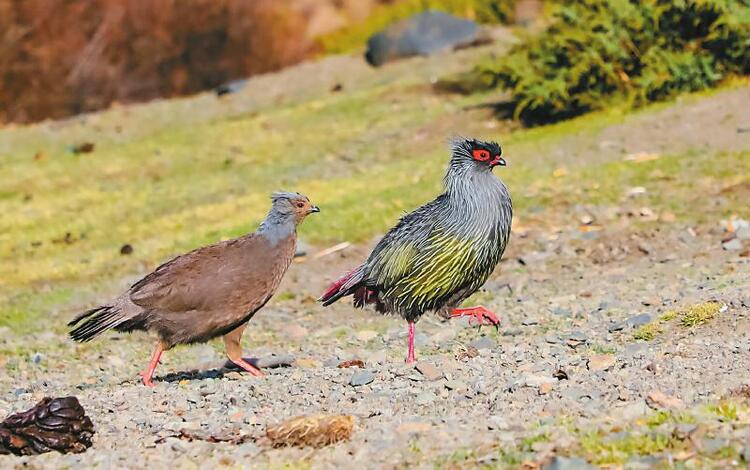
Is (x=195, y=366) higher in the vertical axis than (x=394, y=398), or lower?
lower

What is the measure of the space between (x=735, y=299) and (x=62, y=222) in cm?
1177

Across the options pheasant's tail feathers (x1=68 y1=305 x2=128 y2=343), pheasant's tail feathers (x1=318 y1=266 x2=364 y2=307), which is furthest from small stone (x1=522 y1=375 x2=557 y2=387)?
pheasant's tail feathers (x1=68 y1=305 x2=128 y2=343)

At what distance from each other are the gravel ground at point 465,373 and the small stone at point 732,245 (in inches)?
→ 3.1

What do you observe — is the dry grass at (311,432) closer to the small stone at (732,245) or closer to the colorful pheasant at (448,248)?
the colorful pheasant at (448,248)

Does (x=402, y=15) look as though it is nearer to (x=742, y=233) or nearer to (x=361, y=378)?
(x=742, y=233)

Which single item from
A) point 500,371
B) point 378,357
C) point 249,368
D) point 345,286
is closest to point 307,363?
point 378,357

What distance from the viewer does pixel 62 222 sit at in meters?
19.1

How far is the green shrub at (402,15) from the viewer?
1224 inches

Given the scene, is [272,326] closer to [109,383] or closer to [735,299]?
[109,383]

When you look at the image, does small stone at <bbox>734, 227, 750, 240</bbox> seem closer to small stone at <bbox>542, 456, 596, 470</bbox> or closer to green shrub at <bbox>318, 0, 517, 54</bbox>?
small stone at <bbox>542, 456, 596, 470</bbox>

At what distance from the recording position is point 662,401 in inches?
280

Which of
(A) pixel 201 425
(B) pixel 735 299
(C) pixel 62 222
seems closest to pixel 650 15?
(C) pixel 62 222

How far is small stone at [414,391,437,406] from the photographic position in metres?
7.72

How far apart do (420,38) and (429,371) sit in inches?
821
